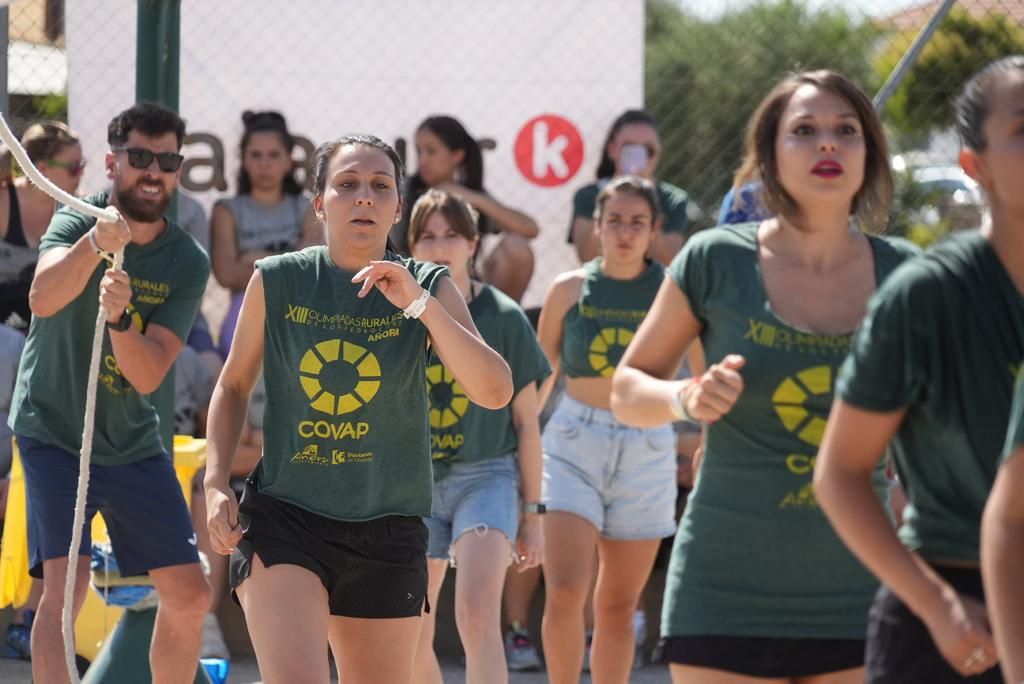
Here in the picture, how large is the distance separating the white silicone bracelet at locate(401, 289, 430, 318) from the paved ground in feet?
10.7

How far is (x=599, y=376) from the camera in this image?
5965 mm

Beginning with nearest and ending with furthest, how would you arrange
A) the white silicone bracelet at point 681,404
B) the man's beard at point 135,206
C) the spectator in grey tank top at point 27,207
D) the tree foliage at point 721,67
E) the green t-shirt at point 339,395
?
the white silicone bracelet at point 681,404 < the green t-shirt at point 339,395 < the man's beard at point 135,206 < the spectator in grey tank top at point 27,207 < the tree foliage at point 721,67

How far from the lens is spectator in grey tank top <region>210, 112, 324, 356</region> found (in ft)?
25.1

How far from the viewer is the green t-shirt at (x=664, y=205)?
7715 mm

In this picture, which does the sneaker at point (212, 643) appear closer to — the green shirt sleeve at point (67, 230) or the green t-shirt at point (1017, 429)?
the green shirt sleeve at point (67, 230)

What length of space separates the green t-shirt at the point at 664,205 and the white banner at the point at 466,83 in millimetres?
266

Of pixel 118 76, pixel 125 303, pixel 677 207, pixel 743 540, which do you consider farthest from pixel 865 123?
pixel 118 76

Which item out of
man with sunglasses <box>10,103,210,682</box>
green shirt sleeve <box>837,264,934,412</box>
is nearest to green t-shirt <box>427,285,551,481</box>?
man with sunglasses <box>10,103,210,682</box>

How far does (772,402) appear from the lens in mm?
3141

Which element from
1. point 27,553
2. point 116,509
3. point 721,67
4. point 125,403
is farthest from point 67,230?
point 721,67

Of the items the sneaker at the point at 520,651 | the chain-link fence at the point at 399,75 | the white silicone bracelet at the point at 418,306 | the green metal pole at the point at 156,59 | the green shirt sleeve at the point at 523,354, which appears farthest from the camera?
the chain-link fence at the point at 399,75

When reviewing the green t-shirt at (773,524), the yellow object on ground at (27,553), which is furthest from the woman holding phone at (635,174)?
the green t-shirt at (773,524)

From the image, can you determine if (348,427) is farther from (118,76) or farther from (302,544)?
(118,76)

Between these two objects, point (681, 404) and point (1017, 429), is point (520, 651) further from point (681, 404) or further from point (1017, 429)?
point (1017, 429)
